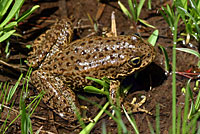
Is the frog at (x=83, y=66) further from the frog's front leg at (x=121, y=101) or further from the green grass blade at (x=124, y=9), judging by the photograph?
the green grass blade at (x=124, y=9)

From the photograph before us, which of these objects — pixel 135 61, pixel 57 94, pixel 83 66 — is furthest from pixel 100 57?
pixel 57 94

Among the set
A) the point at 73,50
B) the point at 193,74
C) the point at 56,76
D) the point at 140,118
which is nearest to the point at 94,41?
the point at 73,50

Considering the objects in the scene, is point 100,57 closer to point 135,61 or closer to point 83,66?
point 83,66

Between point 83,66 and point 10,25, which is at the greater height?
point 10,25

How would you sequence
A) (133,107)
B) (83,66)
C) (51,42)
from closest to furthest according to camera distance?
(83,66), (133,107), (51,42)

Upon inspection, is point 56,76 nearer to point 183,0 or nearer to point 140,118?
point 140,118

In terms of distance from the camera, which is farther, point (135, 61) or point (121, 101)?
point (121, 101)
